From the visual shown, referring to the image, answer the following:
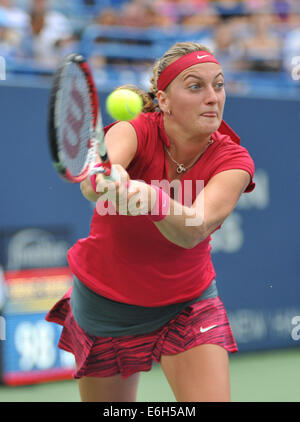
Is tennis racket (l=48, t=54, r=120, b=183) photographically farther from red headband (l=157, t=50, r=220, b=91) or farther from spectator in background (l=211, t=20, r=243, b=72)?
spectator in background (l=211, t=20, r=243, b=72)

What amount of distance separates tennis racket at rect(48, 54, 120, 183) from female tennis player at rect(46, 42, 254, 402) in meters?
0.15

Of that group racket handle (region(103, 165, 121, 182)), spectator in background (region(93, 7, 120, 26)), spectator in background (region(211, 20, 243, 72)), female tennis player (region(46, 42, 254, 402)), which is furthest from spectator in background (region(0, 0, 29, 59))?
racket handle (region(103, 165, 121, 182))

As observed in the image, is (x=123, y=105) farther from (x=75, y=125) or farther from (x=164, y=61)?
(x=164, y=61)

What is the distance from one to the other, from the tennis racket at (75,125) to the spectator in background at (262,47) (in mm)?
4946

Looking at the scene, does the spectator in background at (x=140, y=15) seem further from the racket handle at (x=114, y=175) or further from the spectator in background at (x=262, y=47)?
the racket handle at (x=114, y=175)

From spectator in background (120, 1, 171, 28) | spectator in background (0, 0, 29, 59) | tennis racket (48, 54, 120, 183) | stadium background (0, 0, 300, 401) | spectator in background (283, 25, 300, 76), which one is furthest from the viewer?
spectator in background (283, 25, 300, 76)

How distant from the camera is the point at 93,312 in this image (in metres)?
2.78

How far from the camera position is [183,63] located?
2484 millimetres

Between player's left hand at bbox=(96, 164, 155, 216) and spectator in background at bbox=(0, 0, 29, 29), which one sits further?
spectator in background at bbox=(0, 0, 29, 29)

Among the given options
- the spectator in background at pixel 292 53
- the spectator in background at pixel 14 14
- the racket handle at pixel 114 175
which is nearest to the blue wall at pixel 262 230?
the spectator in background at pixel 292 53

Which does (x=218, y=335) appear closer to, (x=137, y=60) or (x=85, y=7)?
(x=137, y=60)

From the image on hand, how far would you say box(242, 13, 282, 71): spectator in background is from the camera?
22.9ft

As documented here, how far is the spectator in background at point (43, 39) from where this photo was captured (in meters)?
5.82

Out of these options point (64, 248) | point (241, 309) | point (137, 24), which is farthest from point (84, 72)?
point (137, 24)
